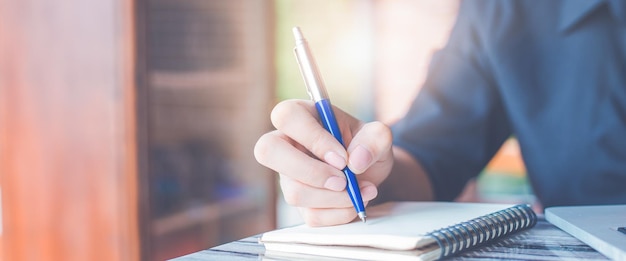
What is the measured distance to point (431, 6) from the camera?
2.49m

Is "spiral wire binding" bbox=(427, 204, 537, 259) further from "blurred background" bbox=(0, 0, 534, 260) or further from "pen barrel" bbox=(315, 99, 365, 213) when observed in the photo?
"blurred background" bbox=(0, 0, 534, 260)

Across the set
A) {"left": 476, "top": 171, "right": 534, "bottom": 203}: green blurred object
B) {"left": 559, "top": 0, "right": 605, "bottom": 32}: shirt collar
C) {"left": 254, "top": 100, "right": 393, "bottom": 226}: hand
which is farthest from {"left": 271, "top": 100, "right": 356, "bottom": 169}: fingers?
{"left": 476, "top": 171, "right": 534, "bottom": 203}: green blurred object

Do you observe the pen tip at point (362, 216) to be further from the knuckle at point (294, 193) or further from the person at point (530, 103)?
the person at point (530, 103)

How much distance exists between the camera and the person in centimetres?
103

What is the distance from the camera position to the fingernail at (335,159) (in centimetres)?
56

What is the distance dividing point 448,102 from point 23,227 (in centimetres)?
93

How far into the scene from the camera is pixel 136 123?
1.34 meters

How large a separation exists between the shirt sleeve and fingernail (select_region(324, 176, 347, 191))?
0.48 meters

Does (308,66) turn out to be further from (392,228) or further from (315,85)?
(392,228)

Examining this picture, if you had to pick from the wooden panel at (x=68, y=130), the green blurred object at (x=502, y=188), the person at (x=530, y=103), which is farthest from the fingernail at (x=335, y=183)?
the green blurred object at (x=502, y=188)

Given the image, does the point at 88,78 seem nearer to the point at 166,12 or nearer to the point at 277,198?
the point at 166,12

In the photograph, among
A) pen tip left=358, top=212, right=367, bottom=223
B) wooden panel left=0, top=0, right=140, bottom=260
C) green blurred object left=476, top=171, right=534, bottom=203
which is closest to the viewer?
pen tip left=358, top=212, right=367, bottom=223

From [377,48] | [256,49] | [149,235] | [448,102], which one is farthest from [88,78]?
[377,48]

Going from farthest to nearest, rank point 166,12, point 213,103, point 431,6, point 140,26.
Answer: point 431,6 → point 213,103 → point 166,12 → point 140,26
